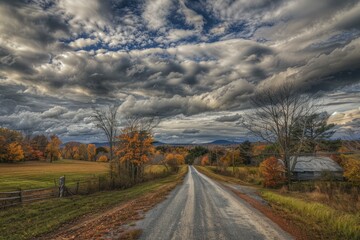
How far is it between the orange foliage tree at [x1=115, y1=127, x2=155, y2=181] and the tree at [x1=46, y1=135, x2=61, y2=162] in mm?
86863

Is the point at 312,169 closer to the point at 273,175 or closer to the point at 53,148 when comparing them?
the point at 273,175

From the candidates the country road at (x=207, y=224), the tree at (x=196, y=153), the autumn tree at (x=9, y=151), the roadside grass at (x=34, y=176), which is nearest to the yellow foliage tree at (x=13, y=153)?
the autumn tree at (x=9, y=151)

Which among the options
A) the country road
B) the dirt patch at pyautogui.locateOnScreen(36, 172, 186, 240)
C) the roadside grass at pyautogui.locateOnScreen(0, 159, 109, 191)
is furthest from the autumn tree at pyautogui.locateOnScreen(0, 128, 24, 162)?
the country road

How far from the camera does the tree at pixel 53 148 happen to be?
111 meters

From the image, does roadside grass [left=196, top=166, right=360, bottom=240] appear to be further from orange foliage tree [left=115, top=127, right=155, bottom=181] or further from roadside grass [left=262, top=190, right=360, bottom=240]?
orange foliage tree [left=115, top=127, right=155, bottom=181]

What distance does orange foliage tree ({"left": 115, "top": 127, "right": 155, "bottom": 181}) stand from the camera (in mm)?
35625

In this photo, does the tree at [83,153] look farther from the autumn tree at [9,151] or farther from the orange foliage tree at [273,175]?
the orange foliage tree at [273,175]

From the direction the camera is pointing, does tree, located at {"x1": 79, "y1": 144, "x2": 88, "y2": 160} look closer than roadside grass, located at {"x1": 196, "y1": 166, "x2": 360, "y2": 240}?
No

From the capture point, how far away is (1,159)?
81.8 m

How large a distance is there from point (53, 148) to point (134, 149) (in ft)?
305

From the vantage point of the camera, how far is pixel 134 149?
36.7 metres

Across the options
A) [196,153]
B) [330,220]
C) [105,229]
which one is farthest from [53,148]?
[330,220]

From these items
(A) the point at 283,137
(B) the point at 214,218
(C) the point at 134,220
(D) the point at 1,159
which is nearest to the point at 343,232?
(B) the point at 214,218

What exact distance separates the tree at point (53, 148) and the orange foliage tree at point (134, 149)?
8686 centimetres
